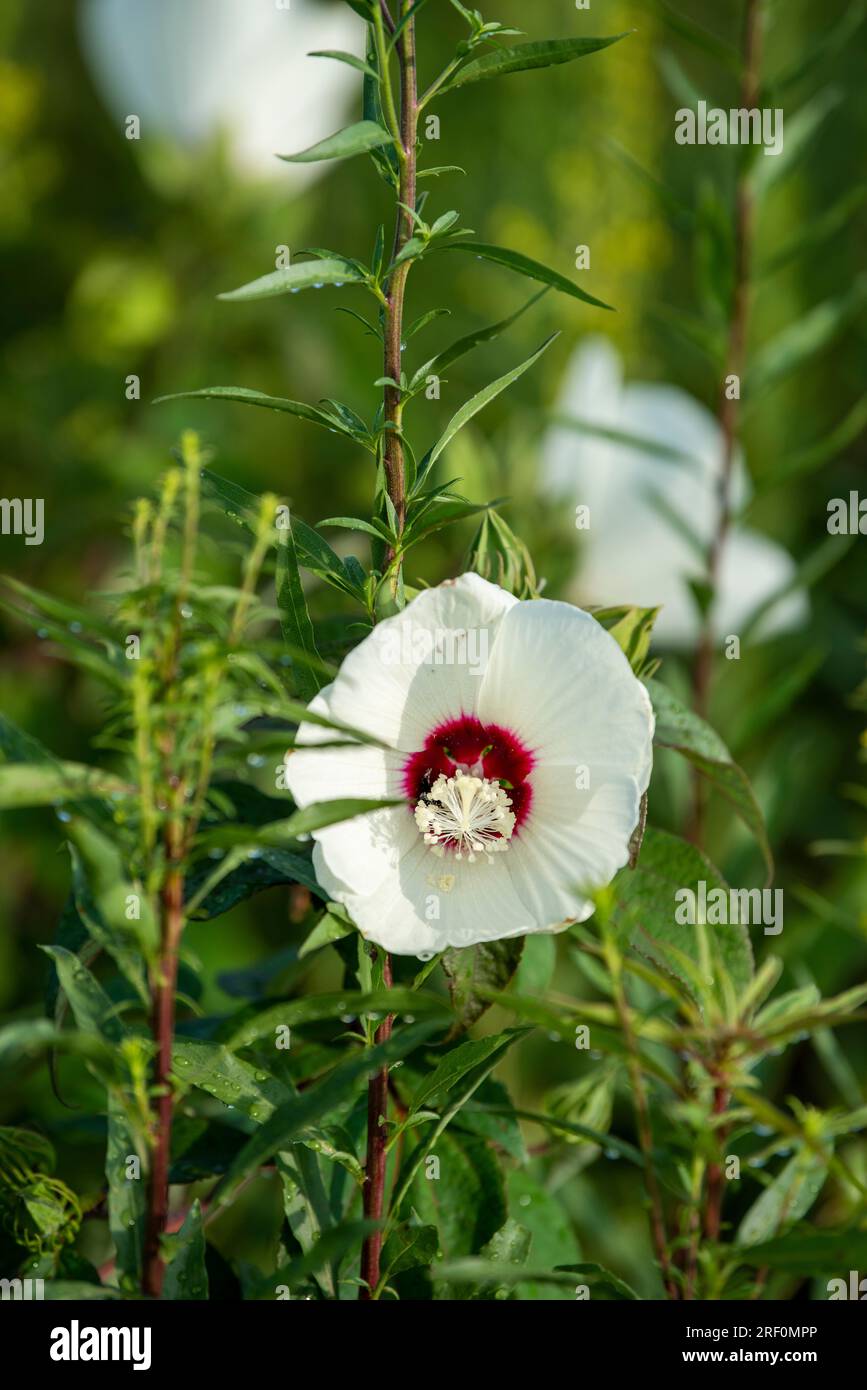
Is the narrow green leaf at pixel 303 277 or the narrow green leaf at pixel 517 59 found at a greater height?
the narrow green leaf at pixel 517 59

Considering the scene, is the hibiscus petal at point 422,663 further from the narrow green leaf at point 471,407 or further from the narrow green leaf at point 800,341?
the narrow green leaf at point 800,341

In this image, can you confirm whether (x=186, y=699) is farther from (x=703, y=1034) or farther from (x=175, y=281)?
(x=175, y=281)

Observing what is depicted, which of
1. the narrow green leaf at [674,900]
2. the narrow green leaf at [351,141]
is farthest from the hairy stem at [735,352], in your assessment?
the narrow green leaf at [351,141]

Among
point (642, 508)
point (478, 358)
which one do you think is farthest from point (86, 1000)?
point (478, 358)

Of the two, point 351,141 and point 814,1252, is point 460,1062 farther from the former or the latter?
point 351,141

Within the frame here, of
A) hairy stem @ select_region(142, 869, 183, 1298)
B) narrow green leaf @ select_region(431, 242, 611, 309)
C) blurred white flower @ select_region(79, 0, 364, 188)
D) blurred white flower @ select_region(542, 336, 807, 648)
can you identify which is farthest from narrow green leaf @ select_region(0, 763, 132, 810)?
blurred white flower @ select_region(79, 0, 364, 188)
